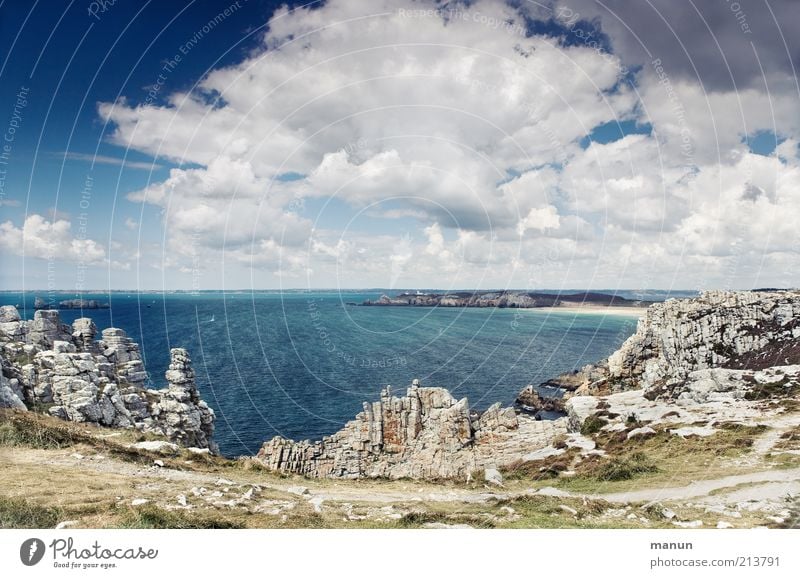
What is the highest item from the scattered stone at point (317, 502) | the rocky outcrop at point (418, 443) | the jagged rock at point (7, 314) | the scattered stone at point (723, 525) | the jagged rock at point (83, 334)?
the jagged rock at point (7, 314)

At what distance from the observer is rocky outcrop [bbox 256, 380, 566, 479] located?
3172 centimetres

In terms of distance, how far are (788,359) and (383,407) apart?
33.6m

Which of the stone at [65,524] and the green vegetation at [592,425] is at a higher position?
the stone at [65,524]

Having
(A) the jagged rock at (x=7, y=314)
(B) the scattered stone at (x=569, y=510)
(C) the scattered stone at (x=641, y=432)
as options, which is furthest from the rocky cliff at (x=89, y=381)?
(C) the scattered stone at (x=641, y=432)

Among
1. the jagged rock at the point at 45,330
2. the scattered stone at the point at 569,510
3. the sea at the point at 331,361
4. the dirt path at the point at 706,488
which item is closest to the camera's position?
the scattered stone at the point at 569,510

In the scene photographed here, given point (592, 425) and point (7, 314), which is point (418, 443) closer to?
point (592, 425)

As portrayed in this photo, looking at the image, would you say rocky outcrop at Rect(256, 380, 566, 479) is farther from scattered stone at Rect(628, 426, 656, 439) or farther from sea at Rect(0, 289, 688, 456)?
sea at Rect(0, 289, 688, 456)

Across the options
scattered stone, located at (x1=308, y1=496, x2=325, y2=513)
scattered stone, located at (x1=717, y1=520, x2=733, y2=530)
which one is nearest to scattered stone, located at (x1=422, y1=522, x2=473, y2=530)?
scattered stone, located at (x1=308, y1=496, x2=325, y2=513)

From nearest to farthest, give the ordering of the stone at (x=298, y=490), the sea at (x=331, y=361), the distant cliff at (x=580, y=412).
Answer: the stone at (x=298, y=490), the distant cliff at (x=580, y=412), the sea at (x=331, y=361)

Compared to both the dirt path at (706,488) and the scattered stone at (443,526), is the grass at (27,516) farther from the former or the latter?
the dirt path at (706,488)

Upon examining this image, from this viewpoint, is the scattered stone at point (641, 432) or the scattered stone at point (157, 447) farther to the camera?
the scattered stone at point (641, 432)

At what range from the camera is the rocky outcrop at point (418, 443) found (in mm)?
31719

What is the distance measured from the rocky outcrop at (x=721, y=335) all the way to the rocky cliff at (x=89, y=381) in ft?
136

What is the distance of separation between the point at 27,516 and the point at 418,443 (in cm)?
2521
